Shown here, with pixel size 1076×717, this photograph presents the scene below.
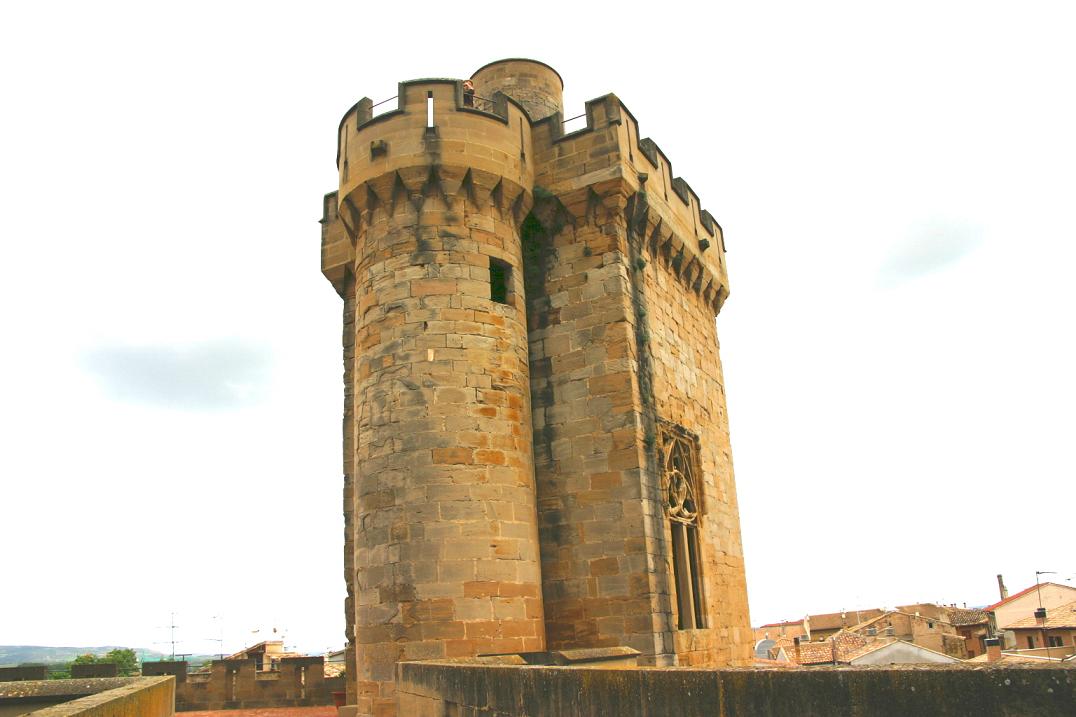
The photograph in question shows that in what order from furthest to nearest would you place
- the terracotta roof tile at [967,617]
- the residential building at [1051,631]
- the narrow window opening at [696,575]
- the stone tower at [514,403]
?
the terracotta roof tile at [967,617], the residential building at [1051,631], the narrow window opening at [696,575], the stone tower at [514,403]

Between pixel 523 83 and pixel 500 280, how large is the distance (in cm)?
538

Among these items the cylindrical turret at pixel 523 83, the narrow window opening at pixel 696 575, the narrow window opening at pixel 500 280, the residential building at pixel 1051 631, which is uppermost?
the cylindrical turret at pixel 523 83

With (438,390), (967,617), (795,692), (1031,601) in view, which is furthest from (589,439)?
(1031,601)

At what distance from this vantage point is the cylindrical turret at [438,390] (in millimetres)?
10430

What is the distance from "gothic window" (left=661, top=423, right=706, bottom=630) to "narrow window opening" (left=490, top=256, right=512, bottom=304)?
3111mm

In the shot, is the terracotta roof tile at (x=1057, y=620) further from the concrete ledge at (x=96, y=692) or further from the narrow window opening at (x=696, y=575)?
the concrete ledge at (x=96, y=692)

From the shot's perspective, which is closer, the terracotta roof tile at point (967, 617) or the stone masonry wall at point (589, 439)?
the stone masonry wall at point (589, 439)

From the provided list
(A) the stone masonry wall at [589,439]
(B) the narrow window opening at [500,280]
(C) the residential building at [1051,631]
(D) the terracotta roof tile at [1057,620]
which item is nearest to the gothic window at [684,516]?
(A) the stone masonry wall at [589,439]

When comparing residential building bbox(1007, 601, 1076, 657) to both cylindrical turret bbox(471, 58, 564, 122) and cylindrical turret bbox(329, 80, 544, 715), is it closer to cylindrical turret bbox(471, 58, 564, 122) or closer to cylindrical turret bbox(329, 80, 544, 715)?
cylindrical turret bbox(471, 58, 564, 122)

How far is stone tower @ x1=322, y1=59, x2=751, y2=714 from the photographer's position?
10648 mm

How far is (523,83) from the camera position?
53.0 ft

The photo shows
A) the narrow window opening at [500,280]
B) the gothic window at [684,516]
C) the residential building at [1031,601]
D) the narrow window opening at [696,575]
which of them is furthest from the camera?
the residential building at [1031,601]

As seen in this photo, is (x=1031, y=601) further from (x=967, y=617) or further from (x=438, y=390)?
(x=438, y=390)

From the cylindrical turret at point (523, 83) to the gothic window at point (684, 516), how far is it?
6811 mm
